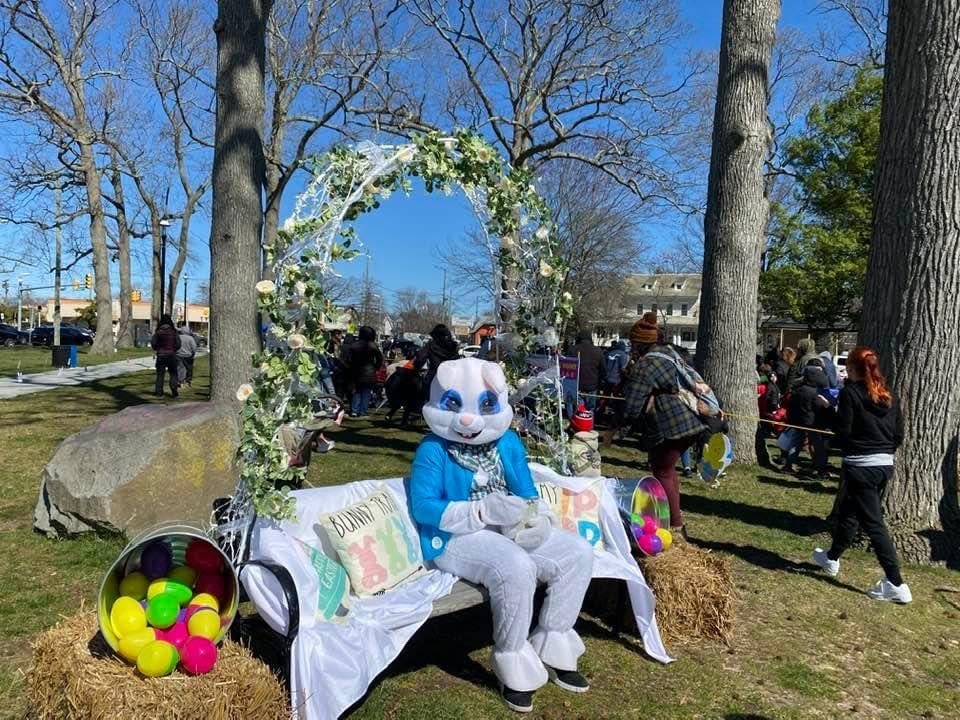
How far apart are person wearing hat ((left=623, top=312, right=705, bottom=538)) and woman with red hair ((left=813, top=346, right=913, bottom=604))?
3.52 ft

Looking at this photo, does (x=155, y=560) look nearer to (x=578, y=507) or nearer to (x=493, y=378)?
(x=493, y=378)

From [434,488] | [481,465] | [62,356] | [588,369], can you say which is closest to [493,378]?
[481,465]

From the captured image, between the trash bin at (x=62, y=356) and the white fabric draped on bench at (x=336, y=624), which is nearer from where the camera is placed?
the white fabric draped on bench at (x=336, y=624)

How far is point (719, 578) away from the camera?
448 centimetres

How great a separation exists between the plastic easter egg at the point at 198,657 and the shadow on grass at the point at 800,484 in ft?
25.1

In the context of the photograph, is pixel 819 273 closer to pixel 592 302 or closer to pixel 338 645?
pixel 592 302

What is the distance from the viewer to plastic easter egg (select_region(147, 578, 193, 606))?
321 centimetres

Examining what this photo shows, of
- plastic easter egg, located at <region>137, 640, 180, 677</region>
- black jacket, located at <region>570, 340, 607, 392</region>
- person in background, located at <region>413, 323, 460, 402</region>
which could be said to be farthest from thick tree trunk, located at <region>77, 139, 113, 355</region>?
plastic easter egg, located at <region>137, 640, 180, 677</region>

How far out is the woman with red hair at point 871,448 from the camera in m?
5.16

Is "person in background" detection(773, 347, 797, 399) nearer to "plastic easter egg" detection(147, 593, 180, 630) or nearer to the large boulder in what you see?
the large boulder

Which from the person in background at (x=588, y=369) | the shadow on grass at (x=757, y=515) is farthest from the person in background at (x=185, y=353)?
the shadow on grass at (x=757, y=515)

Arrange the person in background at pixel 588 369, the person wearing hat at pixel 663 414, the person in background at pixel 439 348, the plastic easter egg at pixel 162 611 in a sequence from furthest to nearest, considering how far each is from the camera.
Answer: the person in background at pixel 588 369
the person in background at pixel 439 348
the person wearing hat at pixel 663 414
the plastic easter egg at pixel 162 611

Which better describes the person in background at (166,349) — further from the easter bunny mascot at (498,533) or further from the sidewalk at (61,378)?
the easter bunny mascot at (498,533)

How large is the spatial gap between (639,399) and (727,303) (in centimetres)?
476
